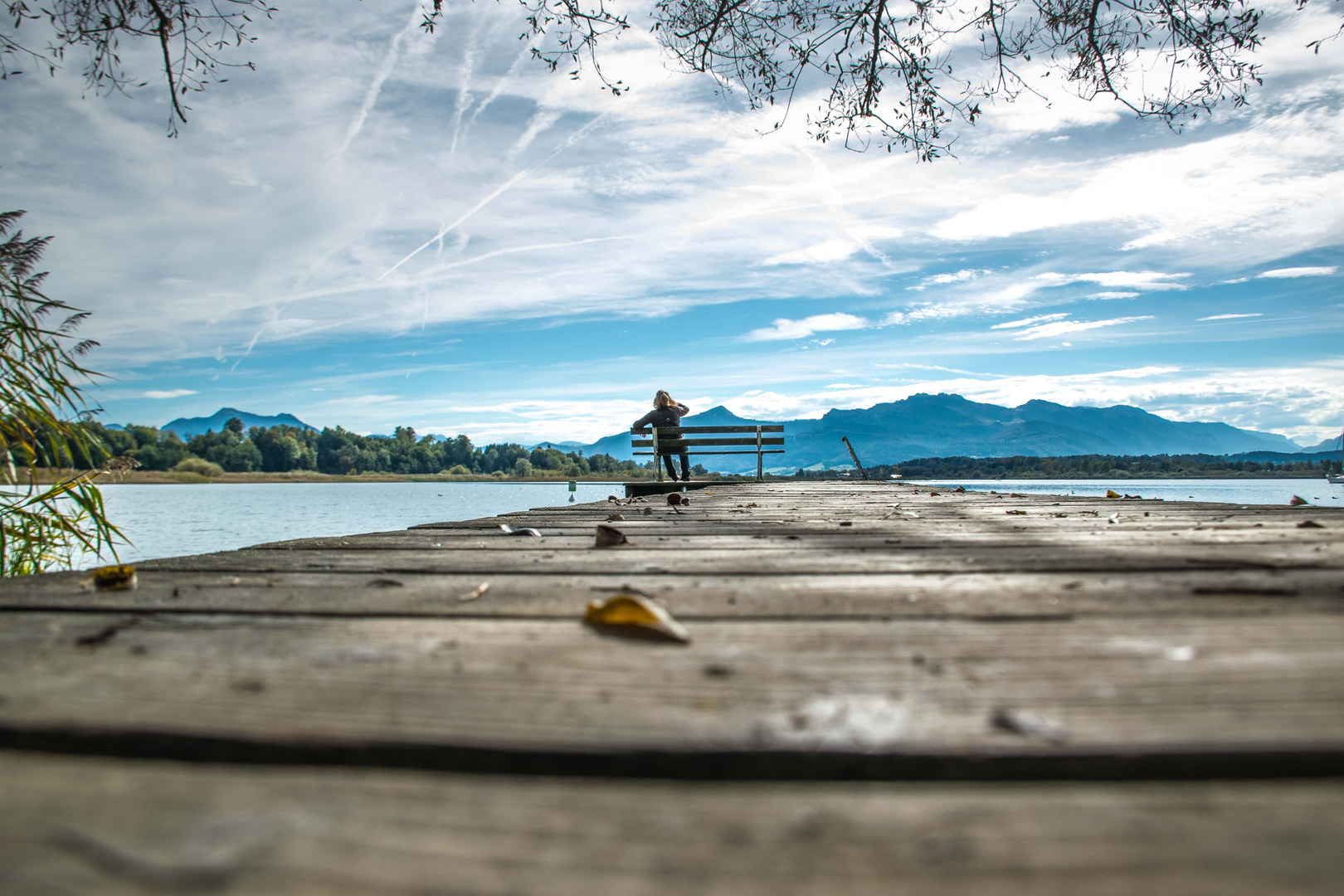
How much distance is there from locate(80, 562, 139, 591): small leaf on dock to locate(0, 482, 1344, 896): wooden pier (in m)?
0.21

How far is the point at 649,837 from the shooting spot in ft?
1.62

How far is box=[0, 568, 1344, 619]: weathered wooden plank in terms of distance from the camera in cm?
120

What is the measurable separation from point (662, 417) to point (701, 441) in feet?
4.75

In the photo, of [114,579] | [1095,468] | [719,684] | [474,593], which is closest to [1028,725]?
[719,684]

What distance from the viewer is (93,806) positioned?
1.76ft

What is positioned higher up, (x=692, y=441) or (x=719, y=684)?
(x=692, y=441)

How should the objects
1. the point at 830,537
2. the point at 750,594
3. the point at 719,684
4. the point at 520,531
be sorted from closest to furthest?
1. the point at 719,684
2. the point at 750,594
3. the point at 830,537
4. the point at 520,531

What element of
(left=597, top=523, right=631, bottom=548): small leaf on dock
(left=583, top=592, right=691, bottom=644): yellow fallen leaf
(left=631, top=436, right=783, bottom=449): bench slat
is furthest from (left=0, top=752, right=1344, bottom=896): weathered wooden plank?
(left=631, top=436, right=783, bottom=449): bench slat

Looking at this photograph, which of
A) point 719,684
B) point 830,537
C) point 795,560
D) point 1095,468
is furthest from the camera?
point 1095,468

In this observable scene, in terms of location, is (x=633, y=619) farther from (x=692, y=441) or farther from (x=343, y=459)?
(x=343, y=459)

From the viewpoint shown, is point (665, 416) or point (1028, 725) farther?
point (665, 416)

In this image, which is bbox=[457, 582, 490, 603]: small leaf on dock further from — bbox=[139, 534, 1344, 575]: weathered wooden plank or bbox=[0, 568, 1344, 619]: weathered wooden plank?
bbox=[139, 534, 1344, 575]: weathered wooden plank

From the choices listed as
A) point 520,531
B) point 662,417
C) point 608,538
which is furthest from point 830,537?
point 662,417

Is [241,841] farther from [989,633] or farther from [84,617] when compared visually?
[84,617]
